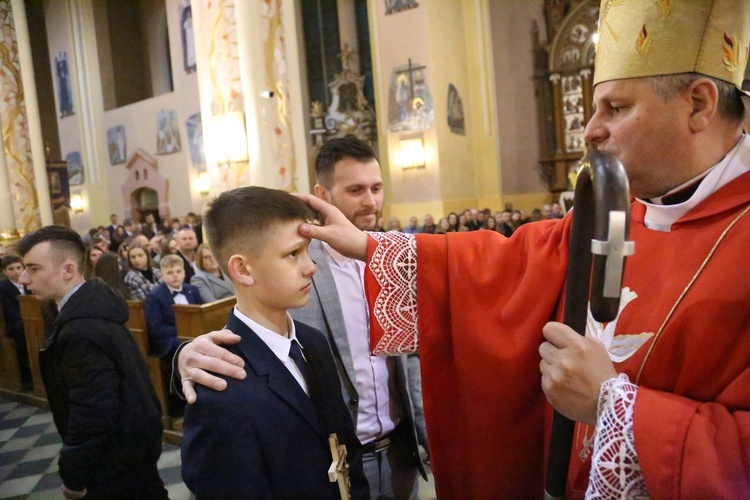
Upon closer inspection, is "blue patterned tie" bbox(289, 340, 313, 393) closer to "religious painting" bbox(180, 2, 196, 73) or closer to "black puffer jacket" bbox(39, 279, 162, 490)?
"black puffer jacket" bbox(39, 279, 162, 490)

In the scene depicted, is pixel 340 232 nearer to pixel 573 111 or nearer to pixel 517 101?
pixel 573 111

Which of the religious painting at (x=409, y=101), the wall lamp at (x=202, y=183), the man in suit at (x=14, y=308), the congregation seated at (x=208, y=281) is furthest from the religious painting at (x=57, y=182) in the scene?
the congregation seated at (x=208, y=281)

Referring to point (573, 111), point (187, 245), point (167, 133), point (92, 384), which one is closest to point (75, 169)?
point (167, 133)

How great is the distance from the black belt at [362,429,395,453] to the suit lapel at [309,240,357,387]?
0.21 metres

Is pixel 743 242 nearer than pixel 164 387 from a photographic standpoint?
Yes

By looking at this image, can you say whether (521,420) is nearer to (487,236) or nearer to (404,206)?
(487,236)

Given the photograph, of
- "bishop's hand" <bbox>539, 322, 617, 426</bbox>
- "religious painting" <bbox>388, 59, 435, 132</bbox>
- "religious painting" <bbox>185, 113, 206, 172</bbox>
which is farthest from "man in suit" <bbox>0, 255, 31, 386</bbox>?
"religious painting" <bbox>185, 113, 206, 172</bbox>

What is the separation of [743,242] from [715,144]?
217mm

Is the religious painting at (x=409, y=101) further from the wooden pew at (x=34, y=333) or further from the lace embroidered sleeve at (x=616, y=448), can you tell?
the lace embroidered sleeve at (x=616, y=448)

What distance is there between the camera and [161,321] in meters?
4.20

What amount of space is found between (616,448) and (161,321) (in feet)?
12.6

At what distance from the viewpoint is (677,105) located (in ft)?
3.66

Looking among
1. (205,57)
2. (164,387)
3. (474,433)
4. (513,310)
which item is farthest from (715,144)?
(205,57)

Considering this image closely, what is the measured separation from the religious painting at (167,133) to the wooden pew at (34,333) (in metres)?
11.7
